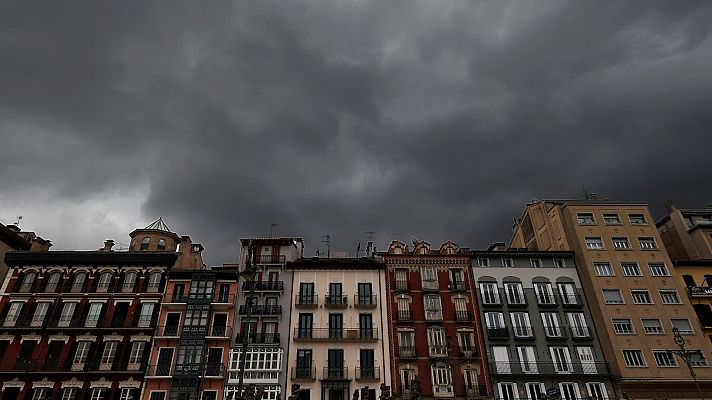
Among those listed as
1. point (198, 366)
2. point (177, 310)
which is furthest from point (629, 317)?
point (177, 310)

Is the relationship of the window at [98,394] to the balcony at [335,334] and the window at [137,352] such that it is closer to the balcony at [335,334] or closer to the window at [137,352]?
the window at [137,352]

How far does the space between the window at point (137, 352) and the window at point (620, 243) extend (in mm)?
47523

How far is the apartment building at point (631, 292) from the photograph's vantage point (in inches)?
1685

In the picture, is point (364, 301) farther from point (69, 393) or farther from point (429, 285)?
point (69, 393)

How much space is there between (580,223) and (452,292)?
639 inches

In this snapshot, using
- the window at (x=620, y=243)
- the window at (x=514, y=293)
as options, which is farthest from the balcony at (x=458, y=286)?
the window at (x=620, y=243)

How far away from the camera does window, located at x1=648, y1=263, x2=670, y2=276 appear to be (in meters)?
48.7

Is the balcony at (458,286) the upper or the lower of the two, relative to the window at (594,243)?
lower

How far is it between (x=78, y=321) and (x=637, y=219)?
5768cm

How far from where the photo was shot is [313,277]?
49.4m

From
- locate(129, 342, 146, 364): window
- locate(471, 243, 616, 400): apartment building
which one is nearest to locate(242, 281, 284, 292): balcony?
locate(129, 342, 146, 364): window

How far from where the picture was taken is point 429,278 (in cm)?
4925

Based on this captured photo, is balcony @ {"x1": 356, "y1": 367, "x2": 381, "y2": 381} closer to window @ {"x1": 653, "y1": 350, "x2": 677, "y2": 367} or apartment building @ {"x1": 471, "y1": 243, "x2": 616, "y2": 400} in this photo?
apartment building @ {"x1": 471, "y1": 243, "x2": 616, "y2": 400}

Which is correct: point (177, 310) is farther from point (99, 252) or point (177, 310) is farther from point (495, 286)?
point (495, 286)
